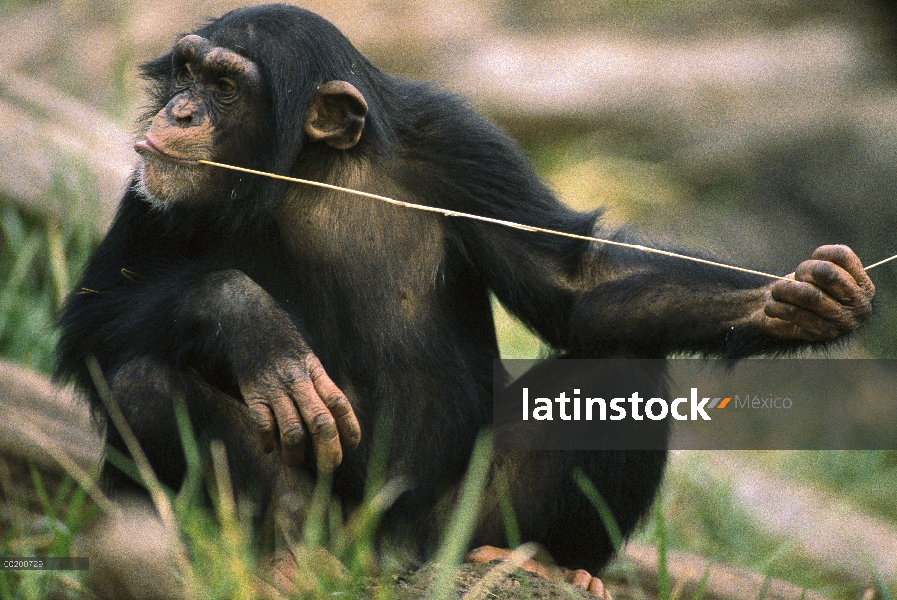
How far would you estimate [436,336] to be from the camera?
12.3 ft

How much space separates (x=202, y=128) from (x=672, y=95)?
20.7ft

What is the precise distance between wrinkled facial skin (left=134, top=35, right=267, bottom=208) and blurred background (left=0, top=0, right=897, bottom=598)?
162 inches

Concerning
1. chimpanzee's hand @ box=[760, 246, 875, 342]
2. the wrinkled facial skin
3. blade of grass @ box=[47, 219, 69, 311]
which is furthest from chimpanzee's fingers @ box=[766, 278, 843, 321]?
blade of grass @ box=[47, 219, 69, 311]

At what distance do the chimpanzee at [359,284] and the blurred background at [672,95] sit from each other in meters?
3.83

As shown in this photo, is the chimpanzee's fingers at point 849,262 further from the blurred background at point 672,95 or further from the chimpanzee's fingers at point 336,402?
the blurred background at point 672,95

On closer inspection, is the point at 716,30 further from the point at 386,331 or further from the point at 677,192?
the point at 386,331

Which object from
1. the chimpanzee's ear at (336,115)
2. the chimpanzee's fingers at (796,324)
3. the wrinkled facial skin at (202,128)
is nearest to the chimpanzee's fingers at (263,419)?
the wrinkled facial skin at (202,128)

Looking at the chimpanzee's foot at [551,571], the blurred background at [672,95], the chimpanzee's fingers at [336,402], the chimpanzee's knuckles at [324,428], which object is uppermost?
the blurred background at [672,95]

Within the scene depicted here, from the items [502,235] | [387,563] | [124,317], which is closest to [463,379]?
[502,235]

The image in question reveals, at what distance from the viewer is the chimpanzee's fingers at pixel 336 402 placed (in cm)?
312

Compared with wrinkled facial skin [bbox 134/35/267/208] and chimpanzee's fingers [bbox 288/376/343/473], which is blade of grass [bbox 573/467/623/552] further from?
wrinkled facial skin [bbox 134/35/267/208]

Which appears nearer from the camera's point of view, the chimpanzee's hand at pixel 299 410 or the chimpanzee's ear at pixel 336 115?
the chimpanzee's hand at pixel 299 410

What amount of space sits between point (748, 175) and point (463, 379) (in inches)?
228

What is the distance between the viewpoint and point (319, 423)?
307 centimetres
